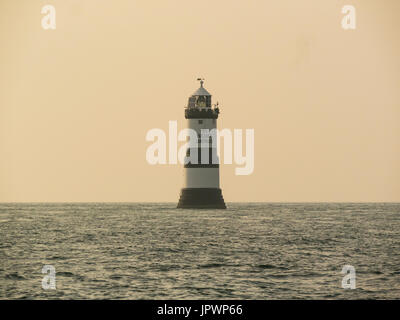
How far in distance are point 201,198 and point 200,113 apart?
746cm

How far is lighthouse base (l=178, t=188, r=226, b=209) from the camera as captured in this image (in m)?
71.9

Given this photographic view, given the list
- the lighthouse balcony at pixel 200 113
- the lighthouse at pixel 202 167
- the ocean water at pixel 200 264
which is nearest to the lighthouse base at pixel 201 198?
the lighthouse at pixel 202 167

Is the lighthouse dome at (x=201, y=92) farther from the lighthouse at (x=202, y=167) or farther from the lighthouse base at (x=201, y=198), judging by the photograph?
the lighthouse base at (x=201, y=198)

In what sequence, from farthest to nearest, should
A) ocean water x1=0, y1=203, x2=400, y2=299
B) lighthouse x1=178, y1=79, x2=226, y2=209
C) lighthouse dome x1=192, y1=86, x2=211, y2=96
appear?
lighthouse dome x1=192, y1=86, x2=211, y2=96
lighthouse x1=178, y1=79, x2=226, y2=209
ocean water x1=0, y1=203, x2=400, y2=299

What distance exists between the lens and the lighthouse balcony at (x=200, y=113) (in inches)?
2864

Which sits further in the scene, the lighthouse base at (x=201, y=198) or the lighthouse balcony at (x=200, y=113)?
the lighthouse balcony at (x=200, y=113)

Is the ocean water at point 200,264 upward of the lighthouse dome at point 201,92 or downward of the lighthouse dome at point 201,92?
downward

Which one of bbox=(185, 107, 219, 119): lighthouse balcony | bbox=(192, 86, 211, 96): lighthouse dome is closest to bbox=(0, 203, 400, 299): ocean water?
bbox=(185, 107, 219, 119): lighthouse balcony

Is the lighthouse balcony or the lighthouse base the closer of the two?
the lighthouse base

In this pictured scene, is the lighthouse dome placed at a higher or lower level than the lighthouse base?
higher

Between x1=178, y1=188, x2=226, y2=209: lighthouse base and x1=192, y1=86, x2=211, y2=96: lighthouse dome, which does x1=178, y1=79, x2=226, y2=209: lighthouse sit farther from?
x1=192, y1=86, x2=211, y2=96: lighthouse dome
